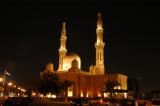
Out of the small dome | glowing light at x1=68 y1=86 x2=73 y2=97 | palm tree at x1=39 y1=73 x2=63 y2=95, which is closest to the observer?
palm tree at x1=39 y1=73 x2=63 y2=95

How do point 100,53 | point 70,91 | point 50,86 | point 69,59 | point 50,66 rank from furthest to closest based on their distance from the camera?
point 50,66 < point 69,59 < point 100,53 < point 70,91 < point 50,86

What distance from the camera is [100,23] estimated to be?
282 feet

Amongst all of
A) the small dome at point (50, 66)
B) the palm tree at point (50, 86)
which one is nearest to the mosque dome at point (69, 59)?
the small dome at point (50, 66)

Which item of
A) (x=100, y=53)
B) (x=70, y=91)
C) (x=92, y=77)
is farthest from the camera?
(x=92, y=77)

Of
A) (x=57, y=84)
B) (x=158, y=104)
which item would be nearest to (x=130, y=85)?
(x=57, y=84)

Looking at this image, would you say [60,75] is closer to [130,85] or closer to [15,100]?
[130,85]

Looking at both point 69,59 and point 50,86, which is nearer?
point 50,86

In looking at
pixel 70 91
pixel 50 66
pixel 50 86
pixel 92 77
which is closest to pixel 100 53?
pixel 92 77

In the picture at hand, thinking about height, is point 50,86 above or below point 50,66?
below

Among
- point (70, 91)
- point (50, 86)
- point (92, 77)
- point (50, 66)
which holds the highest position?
point (50, 66)

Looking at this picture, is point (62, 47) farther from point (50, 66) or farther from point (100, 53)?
point (100, 53)

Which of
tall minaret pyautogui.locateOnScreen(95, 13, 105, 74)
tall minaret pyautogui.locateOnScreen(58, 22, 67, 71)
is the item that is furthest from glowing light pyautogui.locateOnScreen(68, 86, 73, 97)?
tall minaret pyautogui.locateOnScreen(58, 22, 67, 71)

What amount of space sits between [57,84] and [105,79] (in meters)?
14.0

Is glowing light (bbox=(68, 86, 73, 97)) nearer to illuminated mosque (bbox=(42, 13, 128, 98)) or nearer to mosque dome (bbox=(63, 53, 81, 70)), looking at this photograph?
illuminated mosque (bbox=(42, 13, 128, 98))
